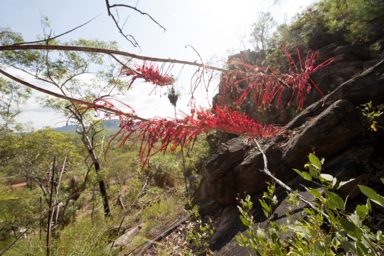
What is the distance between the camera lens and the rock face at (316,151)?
4.12 metres

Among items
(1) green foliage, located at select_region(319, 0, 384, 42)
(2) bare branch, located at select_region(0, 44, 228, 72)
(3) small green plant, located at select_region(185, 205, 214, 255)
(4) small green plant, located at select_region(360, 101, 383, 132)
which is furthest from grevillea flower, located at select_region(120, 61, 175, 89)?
(1) green foliage, located at select_region(319, 0, 384, 42)

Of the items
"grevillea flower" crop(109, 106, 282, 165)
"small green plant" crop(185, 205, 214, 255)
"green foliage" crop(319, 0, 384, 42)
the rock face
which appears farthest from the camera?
"green foliage" crop(319, 0, 384, 42)

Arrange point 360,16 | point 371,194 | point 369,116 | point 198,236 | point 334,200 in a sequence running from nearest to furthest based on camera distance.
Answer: point 371,194, point 334,200, point 198,236, point 369,116, point 360,16

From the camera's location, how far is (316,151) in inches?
180

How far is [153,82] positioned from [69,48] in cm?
57

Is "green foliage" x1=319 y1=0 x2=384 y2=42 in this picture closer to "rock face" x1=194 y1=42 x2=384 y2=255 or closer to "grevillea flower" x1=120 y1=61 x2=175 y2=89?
"rock face" x1=194 y1=42 x2=384 y2=255

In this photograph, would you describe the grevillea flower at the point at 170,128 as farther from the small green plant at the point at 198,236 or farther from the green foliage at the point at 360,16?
the green foliage at the point at 360,16

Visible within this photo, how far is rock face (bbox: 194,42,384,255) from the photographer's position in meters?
4.12

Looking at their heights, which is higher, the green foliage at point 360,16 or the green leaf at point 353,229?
the green foliage at point 360,16

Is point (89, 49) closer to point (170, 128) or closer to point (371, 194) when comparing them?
point (170, 128)

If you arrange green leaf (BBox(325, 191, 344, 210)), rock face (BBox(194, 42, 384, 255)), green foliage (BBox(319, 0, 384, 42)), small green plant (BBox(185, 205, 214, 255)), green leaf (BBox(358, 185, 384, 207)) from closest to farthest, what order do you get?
1. green leaf (BBox(358, 185, 384, 207))
2. green leaf (BBox(325, 191, 344, 210))
3. small green plant (BBox(185, 205, 214, 255))
4. rock face (BBox(194, 42, 384, 255))
5. green foliage (BBox(319, 0, 384, 42))

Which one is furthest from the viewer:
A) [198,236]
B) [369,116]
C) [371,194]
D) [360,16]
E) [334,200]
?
[360,16]

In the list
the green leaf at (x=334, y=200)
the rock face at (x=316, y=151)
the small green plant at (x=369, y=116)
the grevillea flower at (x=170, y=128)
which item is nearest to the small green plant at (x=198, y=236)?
the rock face at (x=316, y=151)

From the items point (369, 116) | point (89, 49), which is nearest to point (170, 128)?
point (89, 49)
